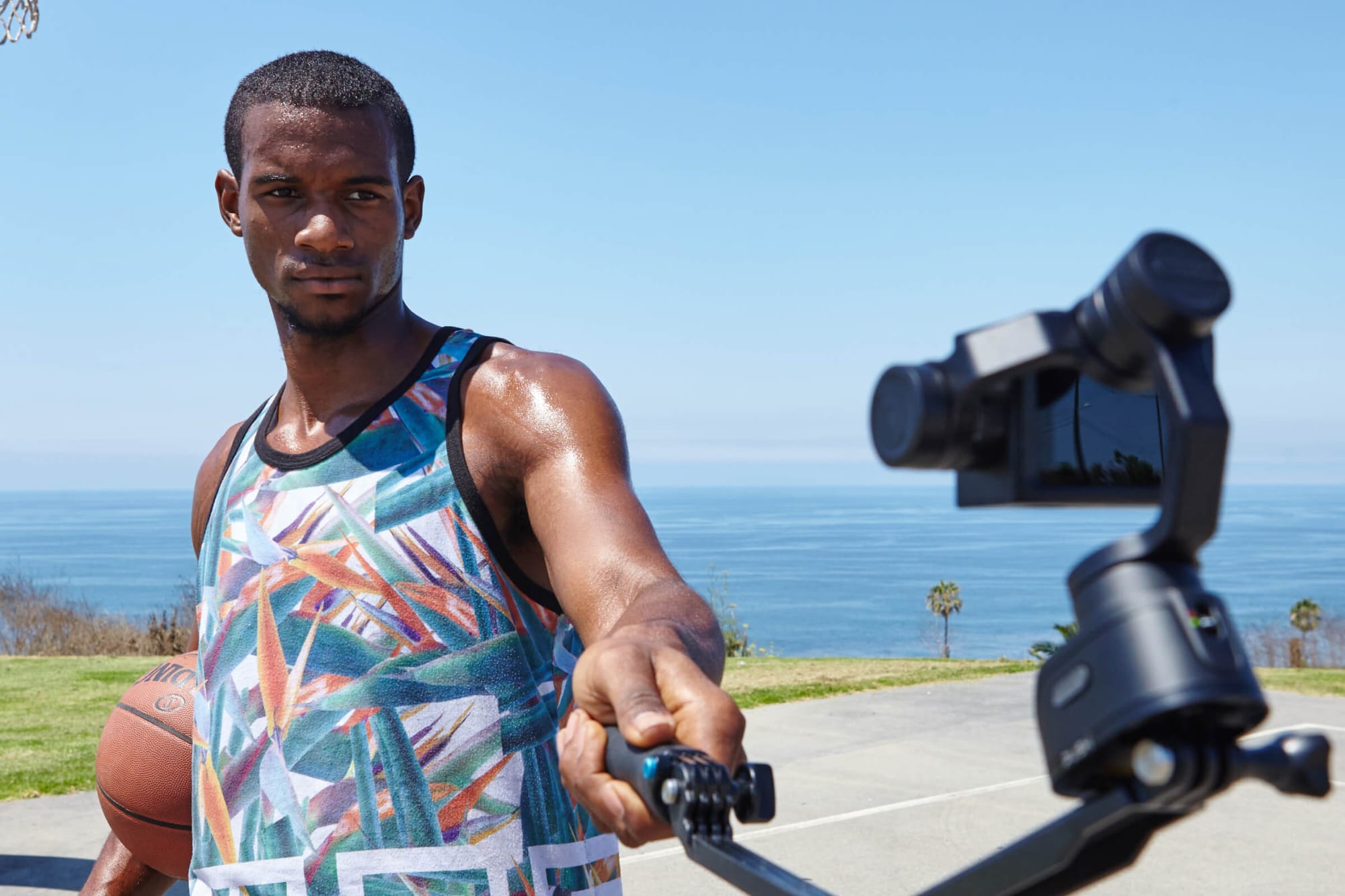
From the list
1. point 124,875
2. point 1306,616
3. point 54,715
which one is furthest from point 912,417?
point 1306,616

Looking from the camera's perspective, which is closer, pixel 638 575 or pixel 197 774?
pixel 638 575

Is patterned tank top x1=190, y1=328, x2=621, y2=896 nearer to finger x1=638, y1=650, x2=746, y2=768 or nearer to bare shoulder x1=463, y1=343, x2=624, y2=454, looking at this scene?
bare shoulder x1=463, y1=343, x2=624, y2=454

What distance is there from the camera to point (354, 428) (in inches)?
83.1

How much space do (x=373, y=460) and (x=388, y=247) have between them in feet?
1.31

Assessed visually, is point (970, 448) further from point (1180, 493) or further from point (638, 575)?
point (638, 575)

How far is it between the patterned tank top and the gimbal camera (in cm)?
116

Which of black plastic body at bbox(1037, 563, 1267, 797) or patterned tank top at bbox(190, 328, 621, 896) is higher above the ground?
black plastic body at bbox(1037, 563, 1267, 797)

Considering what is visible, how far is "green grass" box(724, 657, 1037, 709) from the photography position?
35.1 feet

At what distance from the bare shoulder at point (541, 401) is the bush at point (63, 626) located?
Answer: 16.9 metres

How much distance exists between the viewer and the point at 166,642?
55.2ft

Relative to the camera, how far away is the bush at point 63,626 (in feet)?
60.0

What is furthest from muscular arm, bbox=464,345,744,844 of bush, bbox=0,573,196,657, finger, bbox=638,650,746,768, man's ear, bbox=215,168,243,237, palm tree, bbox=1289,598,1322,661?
palm tree, bbox=1289,598,1322,661

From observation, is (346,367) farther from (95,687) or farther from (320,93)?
(95,687)

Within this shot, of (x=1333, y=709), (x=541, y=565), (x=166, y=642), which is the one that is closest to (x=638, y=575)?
(x=541, y=565)
